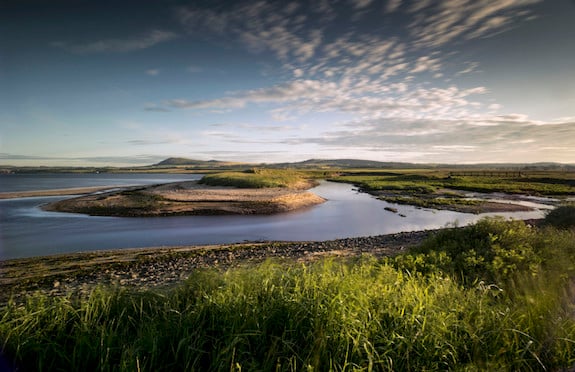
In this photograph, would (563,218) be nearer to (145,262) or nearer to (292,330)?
(292,330)

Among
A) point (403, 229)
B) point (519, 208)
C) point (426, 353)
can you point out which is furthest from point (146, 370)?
point (519, 208)

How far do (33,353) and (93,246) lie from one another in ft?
59.3

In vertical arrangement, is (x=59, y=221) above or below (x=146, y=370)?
below

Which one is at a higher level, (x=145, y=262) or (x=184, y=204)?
(x=184, y=204)

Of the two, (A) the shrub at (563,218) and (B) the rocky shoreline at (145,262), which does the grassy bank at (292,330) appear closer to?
(B) the rocky shoreline at (145,262)

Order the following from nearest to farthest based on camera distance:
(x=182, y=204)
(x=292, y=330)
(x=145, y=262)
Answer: (x=292, y=330) < (x=145, y=262) < (x=182, y=204)

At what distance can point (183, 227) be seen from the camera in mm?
26141

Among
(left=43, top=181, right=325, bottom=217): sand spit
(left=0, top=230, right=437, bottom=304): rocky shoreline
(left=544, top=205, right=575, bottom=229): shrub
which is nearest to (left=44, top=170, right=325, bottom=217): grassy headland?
(left=43, top=181, right=325, bottom=217): sand spit

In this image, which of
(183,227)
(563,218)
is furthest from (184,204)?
(563,218)

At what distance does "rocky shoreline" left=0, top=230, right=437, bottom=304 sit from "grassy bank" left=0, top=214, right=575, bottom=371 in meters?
6.03

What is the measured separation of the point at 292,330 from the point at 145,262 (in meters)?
13.3

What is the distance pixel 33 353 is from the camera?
3688mm

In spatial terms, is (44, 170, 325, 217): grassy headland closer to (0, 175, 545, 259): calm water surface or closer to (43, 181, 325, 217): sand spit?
(43, 181, 325, 217): sand spit

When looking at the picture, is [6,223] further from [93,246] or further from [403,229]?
[403,229]
